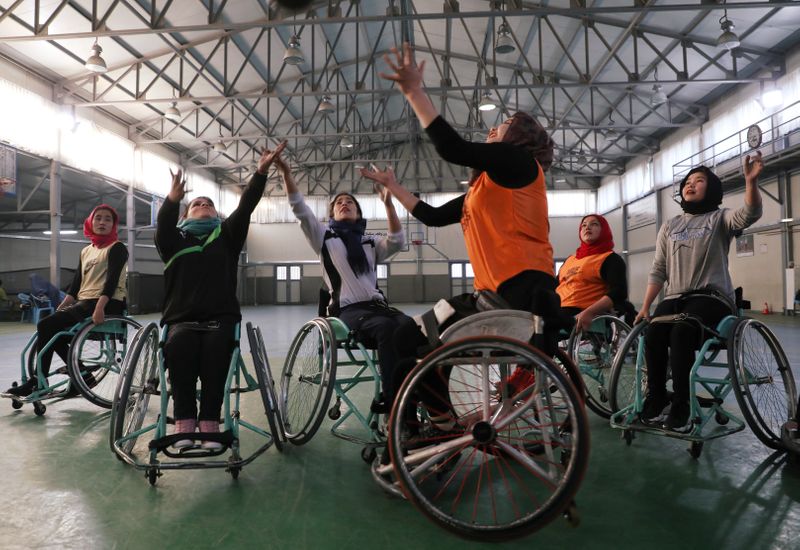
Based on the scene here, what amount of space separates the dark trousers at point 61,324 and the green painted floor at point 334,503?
0.87 metres

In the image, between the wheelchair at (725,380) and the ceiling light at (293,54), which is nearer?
the wheelchair at (725,380)

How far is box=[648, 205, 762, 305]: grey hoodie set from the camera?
2.34 metres

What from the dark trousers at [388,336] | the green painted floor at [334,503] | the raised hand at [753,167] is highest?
the raised hand at [753,167]

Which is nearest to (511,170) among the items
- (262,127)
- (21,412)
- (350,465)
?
(350,465)

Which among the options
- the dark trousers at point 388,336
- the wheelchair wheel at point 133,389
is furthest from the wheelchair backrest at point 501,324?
the wheelchair wheel at point 133,389

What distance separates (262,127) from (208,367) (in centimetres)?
1588

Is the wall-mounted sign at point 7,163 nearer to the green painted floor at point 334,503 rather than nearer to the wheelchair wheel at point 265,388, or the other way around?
the green painted floor at point 334,503

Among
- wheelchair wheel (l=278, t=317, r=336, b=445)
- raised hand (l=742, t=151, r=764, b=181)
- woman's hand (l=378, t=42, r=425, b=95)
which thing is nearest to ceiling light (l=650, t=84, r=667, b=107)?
raised hand (l=742, t=151, r=764, b=181)

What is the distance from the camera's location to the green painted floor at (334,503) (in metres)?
1.52

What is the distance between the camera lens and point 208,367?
202 centimetres

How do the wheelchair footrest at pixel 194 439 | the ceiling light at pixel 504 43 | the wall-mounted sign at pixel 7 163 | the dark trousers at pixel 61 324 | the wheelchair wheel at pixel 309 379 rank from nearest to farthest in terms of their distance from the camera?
the wheelchair footrest at pixel 194 439 → the wheelchair wheel at pixel 309 379 → the dark trousers at pixel 61 324 → the ceiling light at pixel 504 43 → the wall-mounted sign at pixel 7 163

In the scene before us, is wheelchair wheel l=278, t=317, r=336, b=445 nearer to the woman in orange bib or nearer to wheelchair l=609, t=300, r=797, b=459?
wheelchair l=609, t=300, r=797, b=459

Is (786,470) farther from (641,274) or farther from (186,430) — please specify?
(641,274)

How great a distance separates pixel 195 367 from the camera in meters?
2.04
